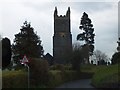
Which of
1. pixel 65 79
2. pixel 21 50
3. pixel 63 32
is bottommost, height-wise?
pixel 65 79

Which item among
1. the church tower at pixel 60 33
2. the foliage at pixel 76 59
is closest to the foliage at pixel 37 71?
the foliage at pixel 76 59

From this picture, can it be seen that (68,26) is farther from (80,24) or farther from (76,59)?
(76,59)

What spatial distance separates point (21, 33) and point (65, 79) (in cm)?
1135

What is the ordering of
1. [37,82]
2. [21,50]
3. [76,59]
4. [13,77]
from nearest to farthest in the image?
[13,77], [37,82], [21,50], [76,59]

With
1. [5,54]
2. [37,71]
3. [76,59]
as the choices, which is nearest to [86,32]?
[76,59]

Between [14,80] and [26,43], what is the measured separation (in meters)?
31.9

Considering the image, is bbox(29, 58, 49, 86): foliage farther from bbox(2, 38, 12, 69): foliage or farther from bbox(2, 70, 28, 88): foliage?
bbox(2, 38, 12, 69): foliage

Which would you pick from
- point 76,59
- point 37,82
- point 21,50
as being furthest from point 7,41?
point 76,59

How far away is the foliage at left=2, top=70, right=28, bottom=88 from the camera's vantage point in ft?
93.5

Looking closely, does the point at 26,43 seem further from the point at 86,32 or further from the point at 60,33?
the point at 60,33

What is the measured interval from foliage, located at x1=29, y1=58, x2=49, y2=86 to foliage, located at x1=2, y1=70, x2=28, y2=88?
162 centimetres

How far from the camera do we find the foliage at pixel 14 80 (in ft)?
93.5

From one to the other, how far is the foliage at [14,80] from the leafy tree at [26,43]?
85.8 ft

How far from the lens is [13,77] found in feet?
97.6
